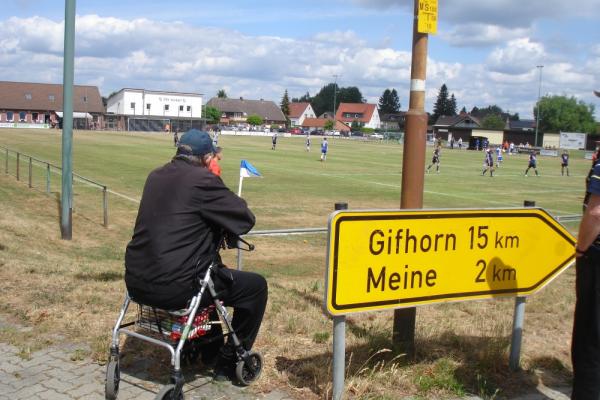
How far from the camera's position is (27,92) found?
108 m

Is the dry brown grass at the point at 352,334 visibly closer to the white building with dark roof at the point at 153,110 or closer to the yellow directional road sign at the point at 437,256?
the yellow directional road sign at the point at 437,256

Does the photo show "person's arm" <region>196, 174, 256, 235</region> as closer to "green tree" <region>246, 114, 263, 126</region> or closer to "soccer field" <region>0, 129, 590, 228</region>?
"soccer field" <region>0, 129, 590, 228</region>

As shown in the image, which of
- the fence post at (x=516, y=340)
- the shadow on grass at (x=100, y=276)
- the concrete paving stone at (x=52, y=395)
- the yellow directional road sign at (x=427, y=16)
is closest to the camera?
the concrete paving stone at (x=52, y=395)

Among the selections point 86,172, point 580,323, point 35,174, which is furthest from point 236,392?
point 86,172

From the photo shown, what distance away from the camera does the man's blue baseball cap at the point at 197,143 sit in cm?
393

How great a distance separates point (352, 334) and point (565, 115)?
133m

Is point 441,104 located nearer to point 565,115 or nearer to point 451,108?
point 451,108

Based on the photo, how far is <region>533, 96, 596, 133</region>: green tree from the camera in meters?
125

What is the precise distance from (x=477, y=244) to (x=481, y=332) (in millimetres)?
1494

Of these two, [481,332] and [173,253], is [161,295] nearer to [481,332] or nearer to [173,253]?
[173,253]

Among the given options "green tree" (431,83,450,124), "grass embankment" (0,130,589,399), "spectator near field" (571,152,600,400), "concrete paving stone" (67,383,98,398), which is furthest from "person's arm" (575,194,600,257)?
"green tree" (431,83,450,124)

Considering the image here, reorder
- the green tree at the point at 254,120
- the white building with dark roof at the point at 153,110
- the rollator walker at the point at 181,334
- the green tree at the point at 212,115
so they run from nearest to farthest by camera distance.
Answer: the rollator walker at the point at 181,334
the white building with dark roof at the point at 153,110
the green tree at the point at 212,115
the green tree at the point at 254,120

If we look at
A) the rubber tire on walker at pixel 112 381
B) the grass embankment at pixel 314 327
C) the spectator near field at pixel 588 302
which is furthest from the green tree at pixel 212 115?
the spectator near field at pixel 588 302

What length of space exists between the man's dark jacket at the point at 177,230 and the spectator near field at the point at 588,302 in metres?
1.93
